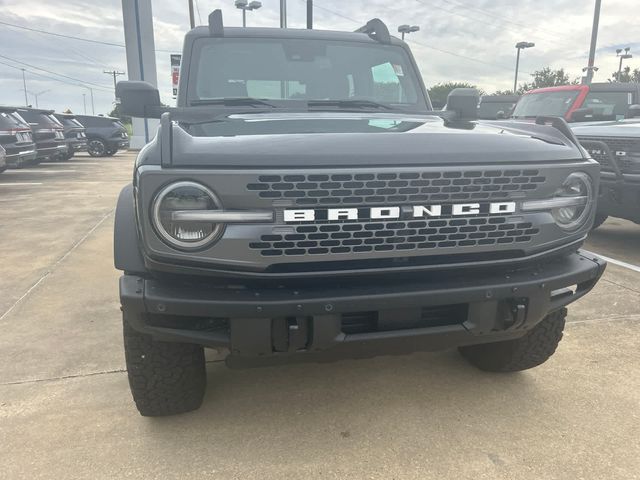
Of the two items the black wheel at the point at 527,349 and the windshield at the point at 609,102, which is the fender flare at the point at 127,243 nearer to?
the black wheel at the point at 527,349

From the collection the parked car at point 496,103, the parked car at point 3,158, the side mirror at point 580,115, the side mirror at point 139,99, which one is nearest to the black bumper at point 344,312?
the side mirror at point 139,99

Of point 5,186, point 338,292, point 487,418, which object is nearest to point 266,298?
point 338,292

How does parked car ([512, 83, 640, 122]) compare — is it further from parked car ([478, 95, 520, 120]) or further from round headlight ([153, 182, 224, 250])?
round headlight ([153, 182, 224, 250])

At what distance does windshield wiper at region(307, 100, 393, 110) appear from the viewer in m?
3.11

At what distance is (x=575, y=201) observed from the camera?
2.17 m

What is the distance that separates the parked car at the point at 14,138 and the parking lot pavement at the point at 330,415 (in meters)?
8.63

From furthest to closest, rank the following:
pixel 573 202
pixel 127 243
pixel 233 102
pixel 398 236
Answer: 1. pixel 233 102
2. pixel 573 202
3. pixel 127 243
4. pixel 398 236

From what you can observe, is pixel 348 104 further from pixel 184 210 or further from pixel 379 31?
pixel 184 210

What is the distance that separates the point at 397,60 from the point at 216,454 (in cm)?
280

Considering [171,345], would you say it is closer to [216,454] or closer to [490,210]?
[216,454]

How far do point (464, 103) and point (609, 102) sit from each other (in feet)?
19.7

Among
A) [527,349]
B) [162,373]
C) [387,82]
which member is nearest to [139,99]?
[387,82]

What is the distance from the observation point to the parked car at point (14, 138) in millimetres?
10898

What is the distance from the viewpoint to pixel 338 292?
190 cm
